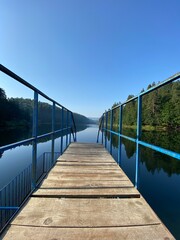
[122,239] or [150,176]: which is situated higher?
[122,239]

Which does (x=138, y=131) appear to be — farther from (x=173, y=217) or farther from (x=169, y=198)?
(x=169, y=198)

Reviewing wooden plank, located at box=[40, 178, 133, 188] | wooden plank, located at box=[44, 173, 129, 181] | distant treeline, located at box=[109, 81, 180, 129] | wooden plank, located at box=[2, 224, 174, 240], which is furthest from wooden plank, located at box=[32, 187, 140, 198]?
distant treeline, located at box=[109, 81, 180, 129]

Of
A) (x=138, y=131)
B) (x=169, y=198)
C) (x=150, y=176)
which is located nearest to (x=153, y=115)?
(x=150, y=176)

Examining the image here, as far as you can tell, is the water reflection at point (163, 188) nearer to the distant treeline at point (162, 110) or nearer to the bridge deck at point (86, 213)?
the bridge deck at point (86, 213)

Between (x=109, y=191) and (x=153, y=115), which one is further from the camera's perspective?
(x=153, y=115)

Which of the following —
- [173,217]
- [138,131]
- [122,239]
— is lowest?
[173,217]

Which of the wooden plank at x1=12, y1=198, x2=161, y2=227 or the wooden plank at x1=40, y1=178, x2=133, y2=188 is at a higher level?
the wooden plank at x1=40, y1=178, x2=133, y2=188

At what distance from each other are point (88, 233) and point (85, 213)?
285mm

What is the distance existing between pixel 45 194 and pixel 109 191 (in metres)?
0.67

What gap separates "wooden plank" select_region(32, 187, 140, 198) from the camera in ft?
6.38

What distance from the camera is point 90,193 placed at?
201 centimetres

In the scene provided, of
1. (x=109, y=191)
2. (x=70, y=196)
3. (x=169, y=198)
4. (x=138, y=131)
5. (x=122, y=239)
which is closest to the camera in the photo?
(x=122, y=239)

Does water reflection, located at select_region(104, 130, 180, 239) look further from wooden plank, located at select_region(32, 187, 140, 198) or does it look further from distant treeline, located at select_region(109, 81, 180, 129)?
distant treeline, located at select_region(109, 81, 180, 129)

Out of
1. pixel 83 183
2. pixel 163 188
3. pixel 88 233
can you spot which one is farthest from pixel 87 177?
pixel 163 188
